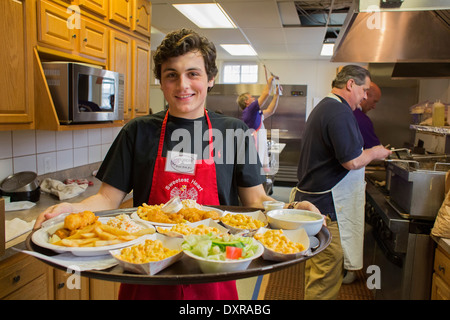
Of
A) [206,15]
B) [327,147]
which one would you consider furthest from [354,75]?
[206,15]

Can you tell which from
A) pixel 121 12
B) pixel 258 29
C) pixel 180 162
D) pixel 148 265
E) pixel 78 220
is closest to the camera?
pixel 148 265

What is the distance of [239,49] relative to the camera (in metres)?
7.79

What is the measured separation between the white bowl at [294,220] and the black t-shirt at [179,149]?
0.28m

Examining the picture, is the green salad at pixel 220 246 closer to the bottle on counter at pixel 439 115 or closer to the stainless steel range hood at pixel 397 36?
the stainless steel range hood at pixel 397 36

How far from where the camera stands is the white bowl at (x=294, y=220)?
3.95 ft

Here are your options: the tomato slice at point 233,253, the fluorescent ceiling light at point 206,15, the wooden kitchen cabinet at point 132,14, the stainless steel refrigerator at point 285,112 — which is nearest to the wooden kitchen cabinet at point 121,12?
the wooden kitchen cabinet at point 132,14

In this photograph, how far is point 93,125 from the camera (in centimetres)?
296

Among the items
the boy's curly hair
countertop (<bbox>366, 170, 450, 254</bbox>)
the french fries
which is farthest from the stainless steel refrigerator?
the french fries

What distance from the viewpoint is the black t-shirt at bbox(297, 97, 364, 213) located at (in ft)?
8.59

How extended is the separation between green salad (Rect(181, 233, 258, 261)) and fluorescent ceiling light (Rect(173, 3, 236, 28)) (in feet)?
13.3

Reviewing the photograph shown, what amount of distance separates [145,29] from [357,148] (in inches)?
99.7

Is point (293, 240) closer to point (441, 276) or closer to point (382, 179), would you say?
point (441, 276)

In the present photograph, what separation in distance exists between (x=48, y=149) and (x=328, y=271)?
2420mm
